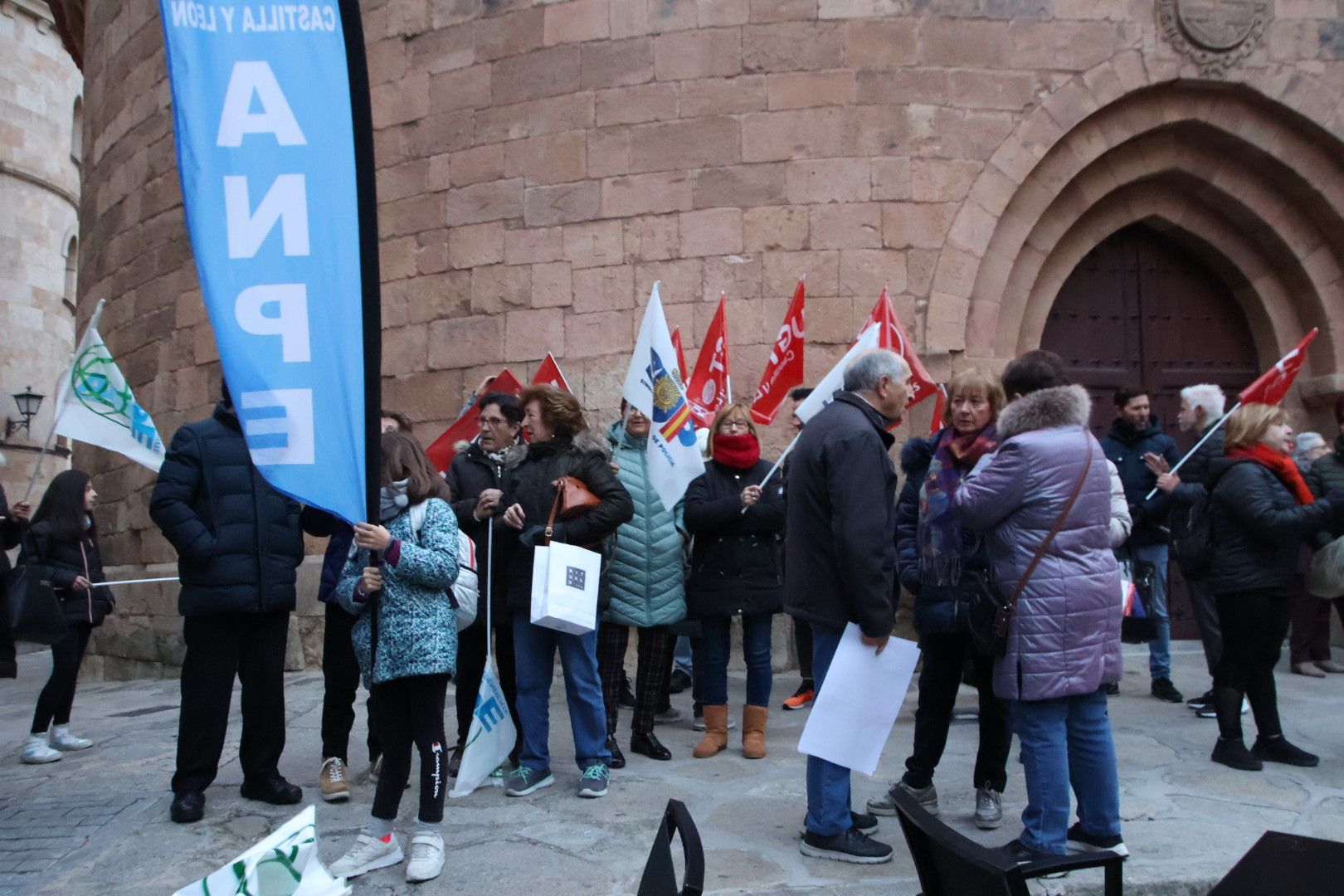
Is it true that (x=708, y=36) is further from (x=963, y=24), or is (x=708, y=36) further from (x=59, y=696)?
(x=59, y=696)

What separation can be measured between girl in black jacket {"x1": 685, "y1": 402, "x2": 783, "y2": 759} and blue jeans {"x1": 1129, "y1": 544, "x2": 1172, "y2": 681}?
7.32ft

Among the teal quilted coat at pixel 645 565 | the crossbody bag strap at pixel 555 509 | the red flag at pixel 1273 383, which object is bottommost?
the teal quilted coat at pixel 645 565

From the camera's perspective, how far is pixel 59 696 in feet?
19.0

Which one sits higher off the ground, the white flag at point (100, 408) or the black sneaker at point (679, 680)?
the white flag at point (100, 408)

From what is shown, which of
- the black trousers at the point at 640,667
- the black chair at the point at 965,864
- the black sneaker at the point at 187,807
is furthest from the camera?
the black trousers at the point at 640,667

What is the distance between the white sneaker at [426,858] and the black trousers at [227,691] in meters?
1.21

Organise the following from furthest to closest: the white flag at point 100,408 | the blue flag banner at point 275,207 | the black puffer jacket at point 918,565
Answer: the white flag at point 100,408 → the black puffer jacket at point 918,565 → the blue flag banner at point 275,207

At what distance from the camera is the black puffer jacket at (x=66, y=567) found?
593cm

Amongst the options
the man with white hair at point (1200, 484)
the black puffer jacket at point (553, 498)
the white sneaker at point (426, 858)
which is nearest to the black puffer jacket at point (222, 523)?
the black puffer jacket at point (553, 498)

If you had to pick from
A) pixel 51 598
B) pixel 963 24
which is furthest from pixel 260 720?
pixel 963 24

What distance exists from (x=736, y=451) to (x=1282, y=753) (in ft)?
9.23

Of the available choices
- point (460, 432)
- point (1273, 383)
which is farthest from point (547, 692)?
point (1273, 383)

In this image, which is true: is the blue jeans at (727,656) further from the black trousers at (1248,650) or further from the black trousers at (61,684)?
the black trousers at (61,684)

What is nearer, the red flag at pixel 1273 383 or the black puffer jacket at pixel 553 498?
the black puffer jacket at pixel 553 498
